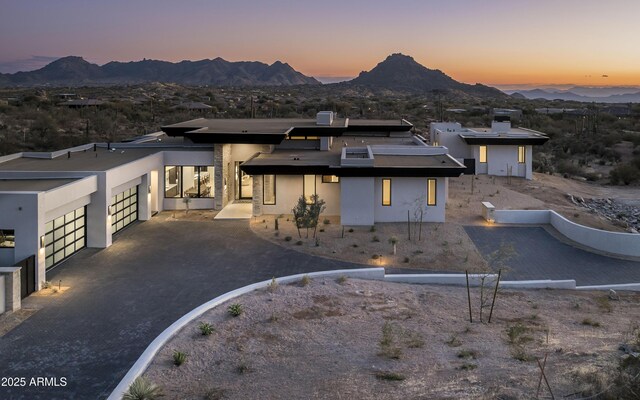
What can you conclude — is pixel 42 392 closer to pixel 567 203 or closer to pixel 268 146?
pixel 268 146

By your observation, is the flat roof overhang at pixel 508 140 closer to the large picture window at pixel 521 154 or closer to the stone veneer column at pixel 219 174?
the large picture window at pixel 521 154

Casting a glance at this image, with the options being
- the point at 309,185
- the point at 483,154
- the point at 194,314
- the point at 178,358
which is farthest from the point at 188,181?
the point at 483,154

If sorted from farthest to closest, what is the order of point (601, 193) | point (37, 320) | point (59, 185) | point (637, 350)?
point (601, 193), point (59, 185), point (37, 320), point (637, 350)

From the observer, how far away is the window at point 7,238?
50.5ft

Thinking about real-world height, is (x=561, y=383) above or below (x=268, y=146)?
below

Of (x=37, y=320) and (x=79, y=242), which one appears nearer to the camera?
(x=37, y=320)

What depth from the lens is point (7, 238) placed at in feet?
50.7

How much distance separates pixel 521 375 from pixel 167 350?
753 centimetres

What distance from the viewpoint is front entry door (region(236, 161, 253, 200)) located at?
2880 centimetres

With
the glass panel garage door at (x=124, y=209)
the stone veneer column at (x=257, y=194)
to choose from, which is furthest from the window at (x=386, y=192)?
the glass panel garage door at (x=124, y=209)

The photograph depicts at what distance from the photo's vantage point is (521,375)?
9.92 m

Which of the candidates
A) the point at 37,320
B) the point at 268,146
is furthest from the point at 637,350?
the point at 268,146

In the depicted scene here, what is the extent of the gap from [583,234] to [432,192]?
22.0 ft

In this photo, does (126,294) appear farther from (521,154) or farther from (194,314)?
(521,154)
